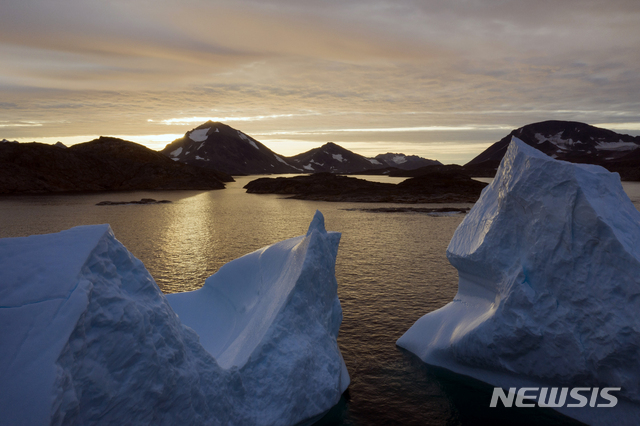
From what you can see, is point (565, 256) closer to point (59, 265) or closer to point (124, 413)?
point (124, 413)

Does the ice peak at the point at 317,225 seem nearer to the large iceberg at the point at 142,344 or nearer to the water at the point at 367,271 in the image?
the large iceberg at the point at 142,344

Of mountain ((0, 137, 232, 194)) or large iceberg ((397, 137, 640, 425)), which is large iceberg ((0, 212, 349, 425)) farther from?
mountain ((0, 137, 232, 194))

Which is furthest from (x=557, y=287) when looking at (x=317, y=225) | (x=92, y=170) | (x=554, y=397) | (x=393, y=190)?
(x=92, y=170)

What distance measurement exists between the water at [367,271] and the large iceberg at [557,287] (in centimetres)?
110

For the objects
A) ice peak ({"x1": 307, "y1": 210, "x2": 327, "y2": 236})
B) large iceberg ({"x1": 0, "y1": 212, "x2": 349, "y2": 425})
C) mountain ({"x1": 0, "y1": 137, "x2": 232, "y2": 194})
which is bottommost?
large iceberg ({"x1": 0, "y1": 212, "x2": 349, "y2": 425})

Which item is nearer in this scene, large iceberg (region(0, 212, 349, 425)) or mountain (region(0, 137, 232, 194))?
large iceberg (region(0, 212, 349, 425))

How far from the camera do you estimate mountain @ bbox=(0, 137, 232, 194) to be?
9794cm

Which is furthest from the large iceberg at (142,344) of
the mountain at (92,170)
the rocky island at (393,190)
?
the mountain at (92,170)

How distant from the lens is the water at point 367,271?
9.87m

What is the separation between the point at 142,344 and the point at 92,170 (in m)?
128

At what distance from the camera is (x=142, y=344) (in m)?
6.16

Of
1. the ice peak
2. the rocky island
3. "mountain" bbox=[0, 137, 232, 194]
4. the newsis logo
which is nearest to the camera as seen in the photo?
the newsis logo

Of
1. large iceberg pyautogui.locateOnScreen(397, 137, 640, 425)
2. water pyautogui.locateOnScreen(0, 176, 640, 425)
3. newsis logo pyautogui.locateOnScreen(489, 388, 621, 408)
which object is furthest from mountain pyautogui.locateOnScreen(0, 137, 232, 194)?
newsis logo pyautogui.locateOnScreen(489, 388, 621, 408)

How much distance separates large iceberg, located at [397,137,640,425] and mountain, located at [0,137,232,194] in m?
111
